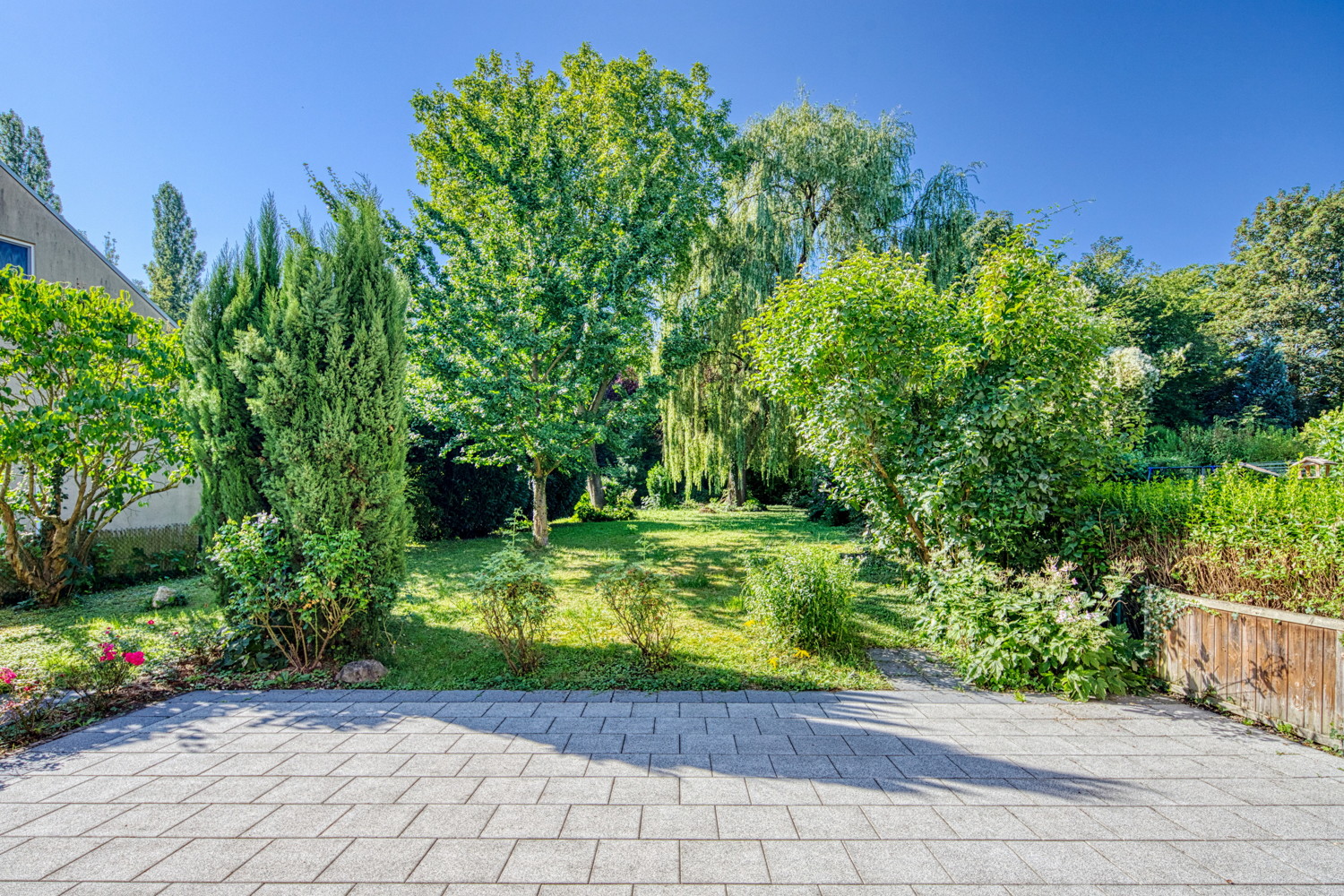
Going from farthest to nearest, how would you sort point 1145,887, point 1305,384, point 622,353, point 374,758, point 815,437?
point 1305,384 < point 622,353 < point 815,437 < point 374,758 < point 1145,887

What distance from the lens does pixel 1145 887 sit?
195cm

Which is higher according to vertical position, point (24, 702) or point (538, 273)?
point (538, 273)

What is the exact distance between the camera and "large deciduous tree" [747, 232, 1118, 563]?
454 centimetres

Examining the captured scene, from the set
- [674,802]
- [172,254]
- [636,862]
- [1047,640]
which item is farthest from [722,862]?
[172,254]

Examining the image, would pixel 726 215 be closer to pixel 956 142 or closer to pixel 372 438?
pixel 956 142

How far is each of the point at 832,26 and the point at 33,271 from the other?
13119 mm

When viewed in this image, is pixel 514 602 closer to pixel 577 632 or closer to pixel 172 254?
pixel 577 632

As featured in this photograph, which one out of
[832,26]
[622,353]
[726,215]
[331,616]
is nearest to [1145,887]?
[331,616]

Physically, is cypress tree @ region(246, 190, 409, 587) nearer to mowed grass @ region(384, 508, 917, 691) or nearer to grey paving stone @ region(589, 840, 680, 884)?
mowed grass @ region(384, 508, 917, 691)

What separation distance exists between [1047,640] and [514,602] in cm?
382

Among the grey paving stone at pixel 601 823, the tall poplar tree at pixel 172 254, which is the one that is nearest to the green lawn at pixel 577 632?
the grey paving stone at pixel 601 823

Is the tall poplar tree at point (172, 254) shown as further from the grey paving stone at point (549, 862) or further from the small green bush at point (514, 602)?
the grey paving stone at point (549, 862)

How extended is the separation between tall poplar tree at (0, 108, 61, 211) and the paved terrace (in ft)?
122

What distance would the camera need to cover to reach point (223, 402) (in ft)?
14.9
